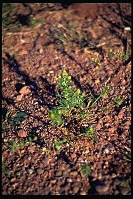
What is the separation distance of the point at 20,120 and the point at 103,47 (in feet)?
6.61

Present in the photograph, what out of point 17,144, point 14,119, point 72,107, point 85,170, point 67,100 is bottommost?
point 85,170

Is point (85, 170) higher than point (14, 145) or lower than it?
lower

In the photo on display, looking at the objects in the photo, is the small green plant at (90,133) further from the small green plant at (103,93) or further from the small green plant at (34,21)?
the small green plant at (34,21)

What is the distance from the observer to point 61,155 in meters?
2.71

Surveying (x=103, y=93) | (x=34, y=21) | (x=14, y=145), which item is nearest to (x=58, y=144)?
(x=14, y=145)

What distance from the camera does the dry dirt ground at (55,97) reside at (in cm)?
255

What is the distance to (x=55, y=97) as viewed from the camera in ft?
10.8

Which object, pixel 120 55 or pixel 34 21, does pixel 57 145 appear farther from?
pixel 34 21

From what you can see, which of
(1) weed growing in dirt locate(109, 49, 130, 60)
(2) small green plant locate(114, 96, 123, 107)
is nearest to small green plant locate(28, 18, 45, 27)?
(1) weed growing in dirt locate(109, 49, 130, 60)

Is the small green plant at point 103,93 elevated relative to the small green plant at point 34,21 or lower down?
lower down

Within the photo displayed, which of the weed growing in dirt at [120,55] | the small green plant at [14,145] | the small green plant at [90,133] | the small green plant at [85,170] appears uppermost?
the weed growing in dirt at [120,55]

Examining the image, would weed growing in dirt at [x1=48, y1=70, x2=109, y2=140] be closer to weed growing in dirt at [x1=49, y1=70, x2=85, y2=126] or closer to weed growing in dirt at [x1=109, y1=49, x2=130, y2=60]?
weed growing in dirt at [x1=49, y1=70, x2=85, y2=126]

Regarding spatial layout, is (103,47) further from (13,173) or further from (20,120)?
(13,173)

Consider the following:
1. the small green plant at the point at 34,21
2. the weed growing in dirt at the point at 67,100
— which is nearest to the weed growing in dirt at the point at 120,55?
the weed growing in dirt at the point at 67,100
